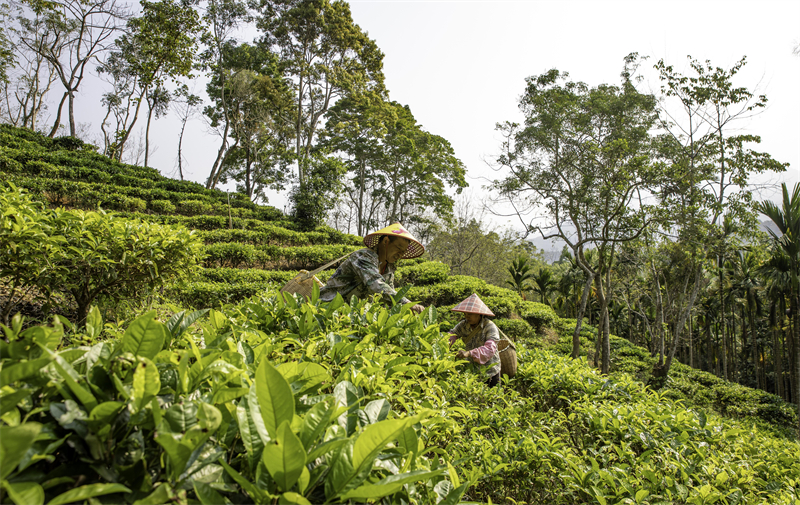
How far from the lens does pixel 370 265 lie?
10.9 feet

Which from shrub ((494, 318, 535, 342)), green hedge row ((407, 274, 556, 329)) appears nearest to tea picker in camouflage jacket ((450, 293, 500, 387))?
green hedge row ((407, 274, 556, 329))

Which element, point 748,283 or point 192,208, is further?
point 748,283

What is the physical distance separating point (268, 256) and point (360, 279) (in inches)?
324

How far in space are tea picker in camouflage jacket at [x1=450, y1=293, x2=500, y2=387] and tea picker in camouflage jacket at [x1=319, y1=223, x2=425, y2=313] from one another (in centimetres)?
70

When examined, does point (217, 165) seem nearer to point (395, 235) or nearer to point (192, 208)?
point (192, 208)

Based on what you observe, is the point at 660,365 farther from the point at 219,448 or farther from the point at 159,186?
the point at 159,186

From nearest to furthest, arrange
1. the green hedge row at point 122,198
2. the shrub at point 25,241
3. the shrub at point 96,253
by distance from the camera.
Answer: the shrub at point 25,241, the shrub at point 96,253, the green hedge row at point 122,198

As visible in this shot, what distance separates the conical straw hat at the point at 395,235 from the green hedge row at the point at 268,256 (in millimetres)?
7200

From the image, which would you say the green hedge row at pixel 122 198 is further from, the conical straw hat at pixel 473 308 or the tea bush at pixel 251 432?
the tea bush at pixel 251 432

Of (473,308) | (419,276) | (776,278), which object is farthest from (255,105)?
(776,278)

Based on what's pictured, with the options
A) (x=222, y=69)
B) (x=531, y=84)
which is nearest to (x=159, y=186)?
(x=222, y=69)

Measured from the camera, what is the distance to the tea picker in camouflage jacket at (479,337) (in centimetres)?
305

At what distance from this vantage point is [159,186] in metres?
17.0

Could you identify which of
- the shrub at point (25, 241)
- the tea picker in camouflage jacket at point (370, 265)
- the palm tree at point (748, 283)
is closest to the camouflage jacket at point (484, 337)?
the tea picker in camouflage jacket at point (370, 265)
